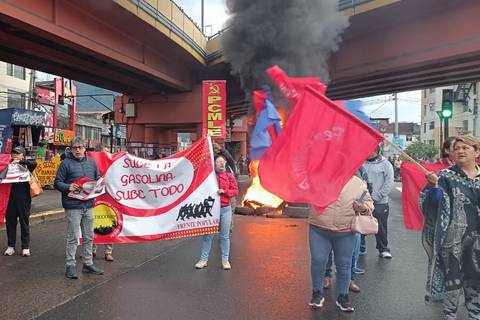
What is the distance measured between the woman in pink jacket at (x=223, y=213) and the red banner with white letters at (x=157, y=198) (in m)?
0.08

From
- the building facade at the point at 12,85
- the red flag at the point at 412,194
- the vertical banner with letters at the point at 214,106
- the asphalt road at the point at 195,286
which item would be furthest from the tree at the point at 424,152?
the red flag at the point at 412,194

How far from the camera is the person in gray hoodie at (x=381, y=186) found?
252 inches

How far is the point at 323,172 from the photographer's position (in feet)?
11.6

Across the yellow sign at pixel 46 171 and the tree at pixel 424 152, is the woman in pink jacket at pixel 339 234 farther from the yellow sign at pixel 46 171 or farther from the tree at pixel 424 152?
the tree at pixel 424 152

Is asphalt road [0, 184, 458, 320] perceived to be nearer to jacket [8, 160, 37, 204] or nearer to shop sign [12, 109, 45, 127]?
jacket [8, 160, 37, 204]

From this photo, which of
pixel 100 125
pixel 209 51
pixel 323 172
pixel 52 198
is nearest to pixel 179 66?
pixel 209 51

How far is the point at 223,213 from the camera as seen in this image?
19.2ft

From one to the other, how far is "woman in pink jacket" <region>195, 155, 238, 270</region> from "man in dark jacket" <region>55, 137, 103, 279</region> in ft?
4.35

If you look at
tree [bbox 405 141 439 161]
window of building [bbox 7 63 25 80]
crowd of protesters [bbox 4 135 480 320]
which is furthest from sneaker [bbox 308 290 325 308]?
tree [bbox 405 141 439 161]

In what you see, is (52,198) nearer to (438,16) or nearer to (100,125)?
(438,16)

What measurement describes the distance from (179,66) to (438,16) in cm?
1009

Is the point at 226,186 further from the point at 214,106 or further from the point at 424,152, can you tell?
the point at 424,152

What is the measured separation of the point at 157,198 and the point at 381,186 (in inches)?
127

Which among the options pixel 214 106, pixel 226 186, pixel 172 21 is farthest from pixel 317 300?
pixel 214 106
